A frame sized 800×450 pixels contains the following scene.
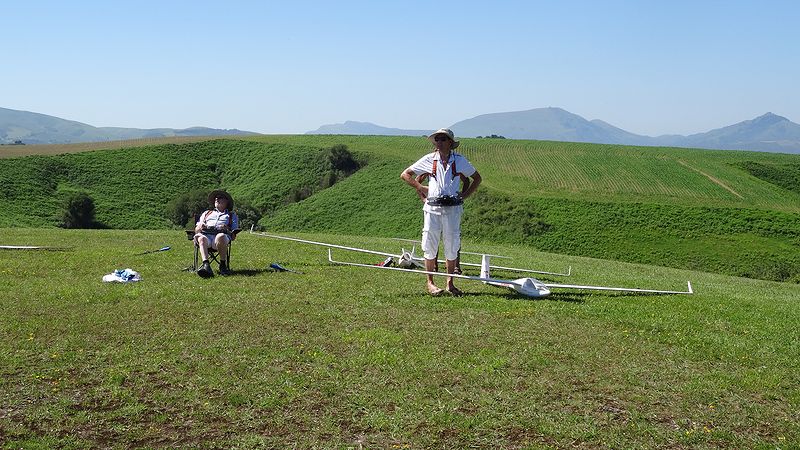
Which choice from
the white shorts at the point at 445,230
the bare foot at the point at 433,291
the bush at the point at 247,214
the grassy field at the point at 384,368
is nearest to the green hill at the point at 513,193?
the bush at the point at 247,214

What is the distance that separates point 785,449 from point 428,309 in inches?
237

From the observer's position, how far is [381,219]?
70375 millimetres

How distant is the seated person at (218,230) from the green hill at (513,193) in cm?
3988

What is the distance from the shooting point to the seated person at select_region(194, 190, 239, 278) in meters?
14.2

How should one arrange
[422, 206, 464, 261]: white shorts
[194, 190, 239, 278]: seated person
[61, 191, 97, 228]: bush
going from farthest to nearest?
[61, 191, 97, 228]: bush → [194, 190, 239, 278]: seated person → [422, 206, 464, 261]: white shorts

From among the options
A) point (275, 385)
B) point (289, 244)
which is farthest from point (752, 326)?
point (289, 244)

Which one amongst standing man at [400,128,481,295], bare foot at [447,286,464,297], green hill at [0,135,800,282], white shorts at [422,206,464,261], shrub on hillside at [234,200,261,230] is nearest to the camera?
standing man at [400,128,481,295]

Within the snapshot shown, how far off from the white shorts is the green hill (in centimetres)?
3893

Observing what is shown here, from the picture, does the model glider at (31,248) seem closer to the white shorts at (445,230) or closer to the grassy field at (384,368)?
the grassy field at (384,368)

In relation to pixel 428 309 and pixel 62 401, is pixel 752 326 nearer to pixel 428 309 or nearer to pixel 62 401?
pixel 428 309

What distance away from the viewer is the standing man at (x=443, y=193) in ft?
39.4

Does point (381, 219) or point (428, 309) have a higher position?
point (428, 309)

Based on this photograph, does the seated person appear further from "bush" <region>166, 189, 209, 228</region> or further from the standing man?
"bush" <region>166, 189, 209, 228</region>

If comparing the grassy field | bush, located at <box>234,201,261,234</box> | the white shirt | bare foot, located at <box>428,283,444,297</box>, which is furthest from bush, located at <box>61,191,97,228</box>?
the white shirt
